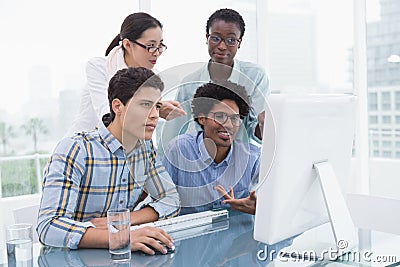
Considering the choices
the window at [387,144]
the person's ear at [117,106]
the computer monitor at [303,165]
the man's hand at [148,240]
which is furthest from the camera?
the window at [387,144]

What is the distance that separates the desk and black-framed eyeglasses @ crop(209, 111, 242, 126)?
1.04 ft

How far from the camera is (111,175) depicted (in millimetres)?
1685

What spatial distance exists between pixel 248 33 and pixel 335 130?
2.96 metres

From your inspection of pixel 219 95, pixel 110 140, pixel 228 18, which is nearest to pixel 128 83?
pixel 110 140

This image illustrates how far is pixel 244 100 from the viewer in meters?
1.51

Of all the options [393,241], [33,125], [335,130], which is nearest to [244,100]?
[335,130]

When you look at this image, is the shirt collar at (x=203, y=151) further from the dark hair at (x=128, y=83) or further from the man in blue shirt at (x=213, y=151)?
the dark hair at (x=128, y=83)

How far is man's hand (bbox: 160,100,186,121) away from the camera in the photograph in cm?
151

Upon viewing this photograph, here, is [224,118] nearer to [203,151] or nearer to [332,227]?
[203,151]

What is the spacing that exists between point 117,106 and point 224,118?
0.36 m

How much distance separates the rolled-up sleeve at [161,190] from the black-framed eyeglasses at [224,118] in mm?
218

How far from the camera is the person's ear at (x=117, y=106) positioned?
167cm

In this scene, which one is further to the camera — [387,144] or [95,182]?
[387,144]

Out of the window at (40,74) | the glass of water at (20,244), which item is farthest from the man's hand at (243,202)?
the window at (40,74)
